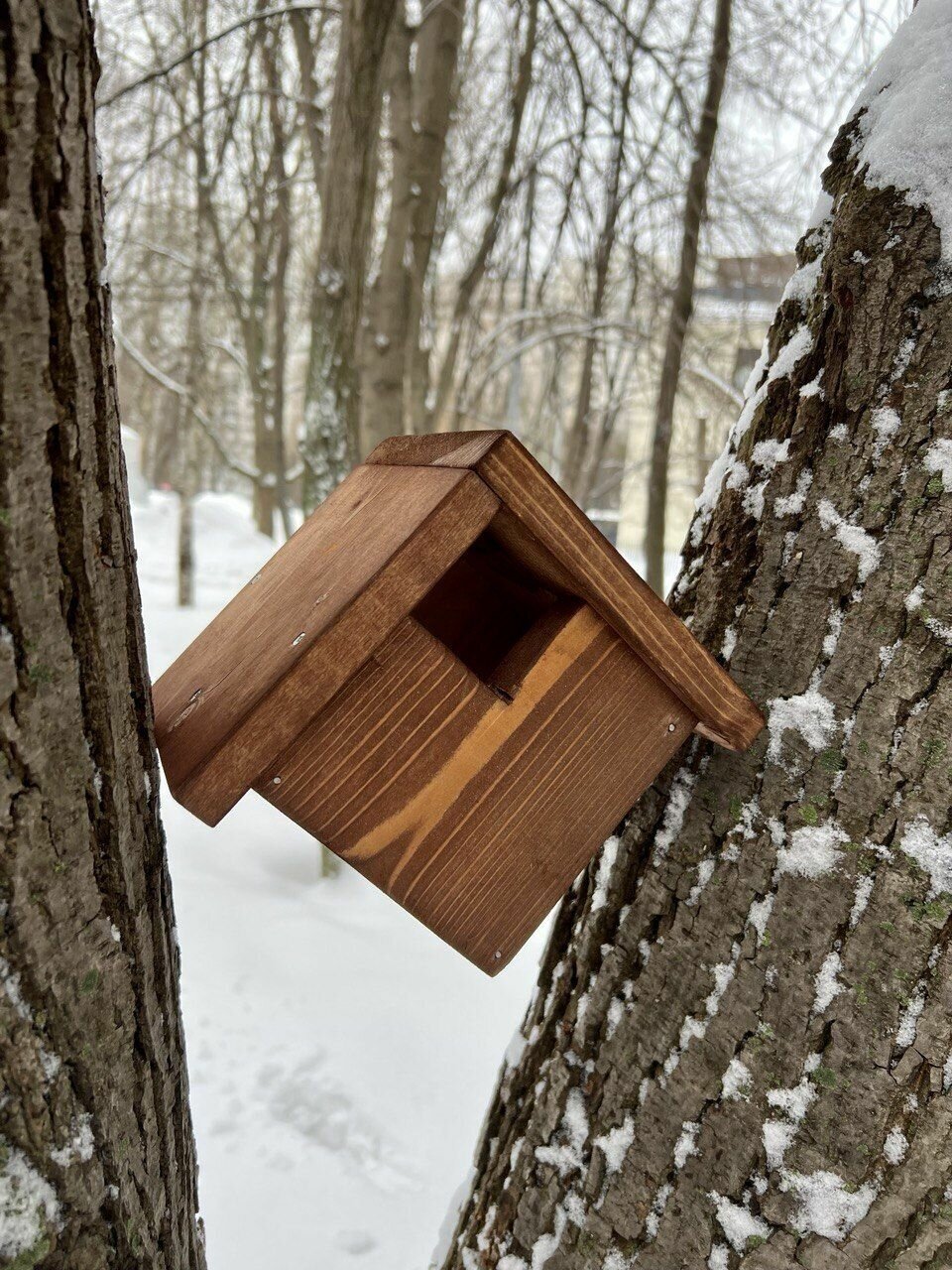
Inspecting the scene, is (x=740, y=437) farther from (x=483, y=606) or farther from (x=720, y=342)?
(x=720, y=342)

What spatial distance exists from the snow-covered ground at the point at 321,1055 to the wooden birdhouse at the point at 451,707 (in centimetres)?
134

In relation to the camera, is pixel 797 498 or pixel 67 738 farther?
pixel 797 498

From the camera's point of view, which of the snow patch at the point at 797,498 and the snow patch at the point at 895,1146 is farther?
the snow patch at the point at 797,498

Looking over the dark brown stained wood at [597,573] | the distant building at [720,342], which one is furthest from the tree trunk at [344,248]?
the dark brown stained wood at [597,573]

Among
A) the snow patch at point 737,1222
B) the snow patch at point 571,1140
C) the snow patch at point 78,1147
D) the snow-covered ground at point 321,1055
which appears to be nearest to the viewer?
the snow patch at point 78,1147

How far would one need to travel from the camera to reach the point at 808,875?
939 mm

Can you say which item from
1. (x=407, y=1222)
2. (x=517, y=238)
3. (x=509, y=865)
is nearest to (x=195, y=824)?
(x=407, y=1222)

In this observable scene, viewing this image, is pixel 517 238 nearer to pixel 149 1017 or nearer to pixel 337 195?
pixel 337 195

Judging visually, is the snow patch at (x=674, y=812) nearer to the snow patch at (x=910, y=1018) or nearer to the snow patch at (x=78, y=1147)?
the snow patch at (x=910, y=1018)

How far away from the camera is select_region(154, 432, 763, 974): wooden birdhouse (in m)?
0.84

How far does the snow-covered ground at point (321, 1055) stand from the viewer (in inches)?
75.9

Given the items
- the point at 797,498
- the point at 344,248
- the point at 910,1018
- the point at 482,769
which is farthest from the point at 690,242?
the point at 910,1018

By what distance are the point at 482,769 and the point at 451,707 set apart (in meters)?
0.08

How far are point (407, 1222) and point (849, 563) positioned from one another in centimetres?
180
